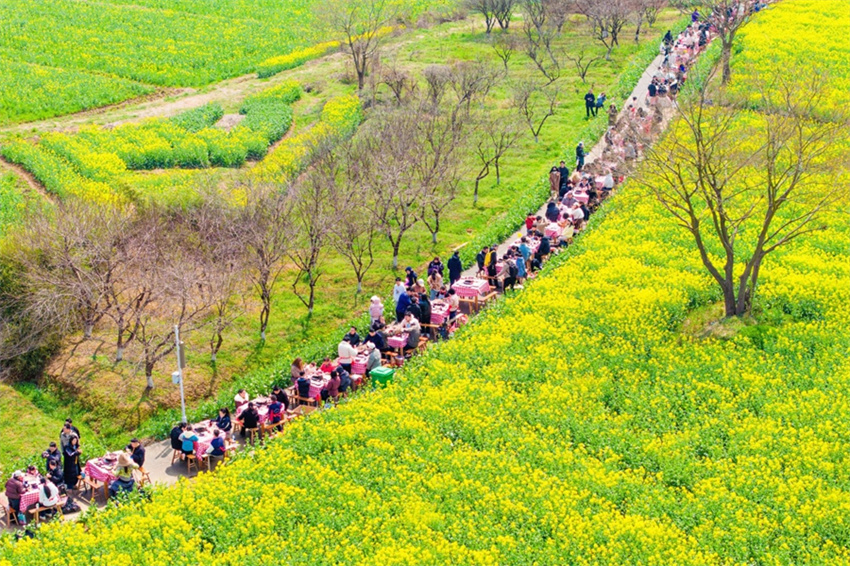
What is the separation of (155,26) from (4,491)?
54.7 metres

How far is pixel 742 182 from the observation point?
32.4 m

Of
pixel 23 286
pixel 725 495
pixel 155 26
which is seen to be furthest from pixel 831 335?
pixel 155 26

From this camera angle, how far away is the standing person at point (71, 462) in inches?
887

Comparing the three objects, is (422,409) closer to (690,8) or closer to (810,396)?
(810,396)

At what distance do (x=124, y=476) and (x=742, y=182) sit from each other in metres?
22.0

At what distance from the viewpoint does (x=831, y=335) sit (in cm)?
2684

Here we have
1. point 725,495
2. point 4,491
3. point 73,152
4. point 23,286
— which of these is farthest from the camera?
point 73,152

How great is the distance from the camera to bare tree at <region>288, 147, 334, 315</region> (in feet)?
106

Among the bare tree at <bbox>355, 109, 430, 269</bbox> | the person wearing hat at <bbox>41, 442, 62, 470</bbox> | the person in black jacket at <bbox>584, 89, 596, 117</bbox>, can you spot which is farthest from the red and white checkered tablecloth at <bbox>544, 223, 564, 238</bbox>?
the person wearing hat at <bbox>41, 442, 62, 470</bbox>

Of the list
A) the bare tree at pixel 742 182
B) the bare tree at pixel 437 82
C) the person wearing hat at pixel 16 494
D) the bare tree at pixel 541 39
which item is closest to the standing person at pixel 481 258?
the bare tree at pixel 742 182

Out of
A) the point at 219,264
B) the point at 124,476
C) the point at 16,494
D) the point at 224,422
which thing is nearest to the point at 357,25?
the point at 219,264

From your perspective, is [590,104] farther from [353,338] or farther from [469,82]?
[353,338]

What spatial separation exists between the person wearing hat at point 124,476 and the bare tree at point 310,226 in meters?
11.3

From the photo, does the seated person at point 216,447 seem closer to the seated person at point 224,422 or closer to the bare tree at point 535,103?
the seated person at point 224,422
